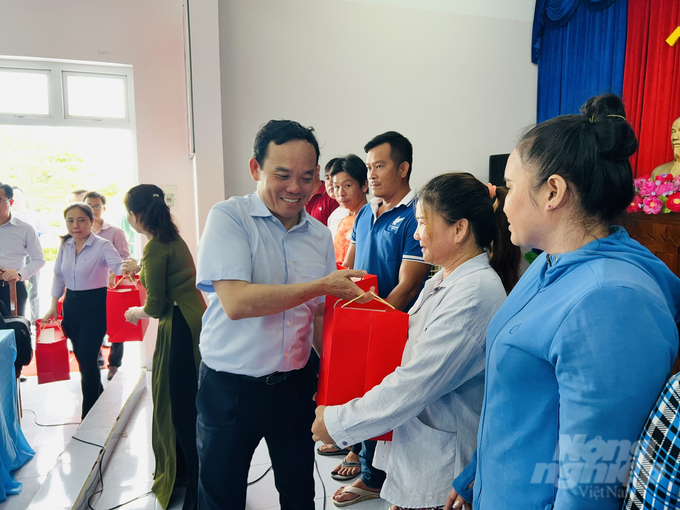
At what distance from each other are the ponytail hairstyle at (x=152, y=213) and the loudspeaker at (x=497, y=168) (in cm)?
338

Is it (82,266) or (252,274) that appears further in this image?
(82,266)

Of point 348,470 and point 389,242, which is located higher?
point 389,242

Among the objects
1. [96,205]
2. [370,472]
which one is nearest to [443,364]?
[370,472]

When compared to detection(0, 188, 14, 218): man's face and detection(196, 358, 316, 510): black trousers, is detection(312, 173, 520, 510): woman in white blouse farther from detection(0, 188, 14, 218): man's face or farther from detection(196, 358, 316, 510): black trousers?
detection(0, 188, 14, 218): man's face

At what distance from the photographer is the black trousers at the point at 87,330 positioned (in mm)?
2869

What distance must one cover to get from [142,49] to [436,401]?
4.02m

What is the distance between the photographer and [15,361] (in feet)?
6.72

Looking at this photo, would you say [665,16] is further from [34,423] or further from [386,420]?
[34,423]

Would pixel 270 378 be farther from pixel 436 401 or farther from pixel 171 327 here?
pixel 171 327

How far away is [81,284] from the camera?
9.83 ft

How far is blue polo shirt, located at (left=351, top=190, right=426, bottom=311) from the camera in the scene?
205cm

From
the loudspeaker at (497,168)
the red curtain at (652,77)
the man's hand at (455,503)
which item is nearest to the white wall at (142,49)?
the loudspeaker at (497,168)

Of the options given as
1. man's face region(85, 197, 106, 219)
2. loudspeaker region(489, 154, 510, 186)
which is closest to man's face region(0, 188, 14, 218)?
man's face region(85, 197, 106, 219)

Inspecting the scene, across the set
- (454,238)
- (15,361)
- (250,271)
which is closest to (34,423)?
(15,361)
